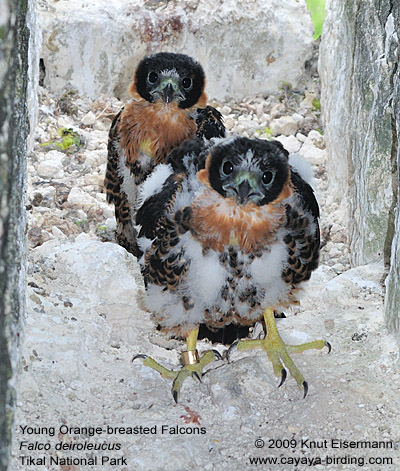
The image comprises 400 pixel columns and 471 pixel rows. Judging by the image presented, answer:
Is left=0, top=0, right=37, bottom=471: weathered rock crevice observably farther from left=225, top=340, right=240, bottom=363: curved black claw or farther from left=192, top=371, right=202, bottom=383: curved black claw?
left=225, top=340, right=240, bottom=363: curved black claw

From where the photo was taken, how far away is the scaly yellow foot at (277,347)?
3.12 metres

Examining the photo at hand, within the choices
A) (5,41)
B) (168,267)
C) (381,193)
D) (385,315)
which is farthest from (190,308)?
(5,41)

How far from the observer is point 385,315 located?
11.0 feet

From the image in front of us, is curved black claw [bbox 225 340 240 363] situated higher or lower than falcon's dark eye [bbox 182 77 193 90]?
lower

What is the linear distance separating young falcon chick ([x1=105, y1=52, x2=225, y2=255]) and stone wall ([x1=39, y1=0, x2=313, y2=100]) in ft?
6.75

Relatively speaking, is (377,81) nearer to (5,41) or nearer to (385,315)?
(385,315)

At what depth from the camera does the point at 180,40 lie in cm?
612

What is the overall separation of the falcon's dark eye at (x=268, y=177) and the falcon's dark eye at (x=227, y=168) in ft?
0.45

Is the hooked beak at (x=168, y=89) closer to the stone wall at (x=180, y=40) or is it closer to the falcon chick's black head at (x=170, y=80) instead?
the falcon chick's black head at (x=170, y=80)

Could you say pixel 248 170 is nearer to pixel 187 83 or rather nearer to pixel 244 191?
pixel 244 191

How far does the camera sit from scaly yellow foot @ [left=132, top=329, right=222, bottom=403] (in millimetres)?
3157

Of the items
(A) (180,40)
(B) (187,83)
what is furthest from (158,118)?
(A) (180,40)

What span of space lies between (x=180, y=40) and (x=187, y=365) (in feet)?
12.2

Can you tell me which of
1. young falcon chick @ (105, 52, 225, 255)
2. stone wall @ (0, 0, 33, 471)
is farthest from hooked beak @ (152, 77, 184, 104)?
stone wall @ (0, 0, 33, 471)
